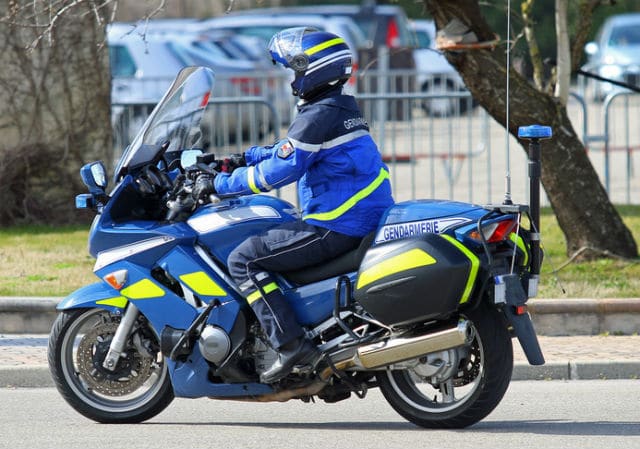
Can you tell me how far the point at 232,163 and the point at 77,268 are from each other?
4419mm

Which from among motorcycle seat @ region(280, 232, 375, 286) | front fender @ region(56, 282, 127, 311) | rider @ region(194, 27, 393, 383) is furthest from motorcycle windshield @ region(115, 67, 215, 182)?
motorcycle seat @ region(280, 232, 375, 286)

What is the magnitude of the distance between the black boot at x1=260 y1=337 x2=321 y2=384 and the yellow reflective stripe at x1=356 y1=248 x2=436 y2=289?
42cm

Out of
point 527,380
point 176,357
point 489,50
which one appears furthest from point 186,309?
point 489,50

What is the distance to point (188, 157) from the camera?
6.57 meters

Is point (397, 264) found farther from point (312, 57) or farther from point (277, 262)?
point (312, 57)

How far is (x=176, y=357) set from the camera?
643cm

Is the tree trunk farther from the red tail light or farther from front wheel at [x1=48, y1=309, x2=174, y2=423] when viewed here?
the red tail light

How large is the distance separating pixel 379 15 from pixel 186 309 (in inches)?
912

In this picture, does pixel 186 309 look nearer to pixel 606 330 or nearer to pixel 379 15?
pixel 606 330

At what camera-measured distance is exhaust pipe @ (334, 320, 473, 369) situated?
6.09m

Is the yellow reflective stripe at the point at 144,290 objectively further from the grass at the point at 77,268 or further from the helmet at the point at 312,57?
the grass at the point at 77,268

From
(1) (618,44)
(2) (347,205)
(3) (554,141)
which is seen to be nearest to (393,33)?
(1) (618,44)

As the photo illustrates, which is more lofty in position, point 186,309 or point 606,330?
point 186,309

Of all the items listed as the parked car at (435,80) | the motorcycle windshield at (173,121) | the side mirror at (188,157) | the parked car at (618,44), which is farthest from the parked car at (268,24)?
the side mirror at (188,157)
